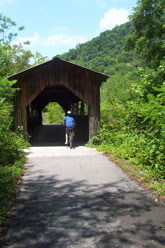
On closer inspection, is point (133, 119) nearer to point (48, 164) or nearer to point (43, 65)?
point (48, 164)

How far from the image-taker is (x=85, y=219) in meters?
4.24

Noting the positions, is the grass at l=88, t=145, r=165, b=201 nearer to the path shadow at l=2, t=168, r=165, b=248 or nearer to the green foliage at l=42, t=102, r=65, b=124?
the path shadow at l=2, t=168, r=165, b=248

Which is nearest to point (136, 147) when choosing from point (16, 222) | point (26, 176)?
point (26, 176)

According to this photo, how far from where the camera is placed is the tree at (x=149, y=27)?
65.6 ft

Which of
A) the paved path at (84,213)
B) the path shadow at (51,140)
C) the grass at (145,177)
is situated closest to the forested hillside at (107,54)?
the path shadow at (51,140)

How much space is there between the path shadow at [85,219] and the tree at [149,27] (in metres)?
16.1

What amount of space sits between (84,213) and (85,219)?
0.27 m

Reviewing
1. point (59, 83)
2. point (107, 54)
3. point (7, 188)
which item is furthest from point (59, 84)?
point (107, 54)

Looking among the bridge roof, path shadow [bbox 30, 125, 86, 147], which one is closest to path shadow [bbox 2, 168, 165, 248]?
the bridge roof

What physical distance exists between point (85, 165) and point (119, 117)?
4138mm

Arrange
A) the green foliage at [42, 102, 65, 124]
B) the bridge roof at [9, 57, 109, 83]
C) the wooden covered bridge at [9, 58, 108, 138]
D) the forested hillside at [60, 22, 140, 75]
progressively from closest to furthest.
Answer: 1. the bridge roof at [9, 57, 109, 83]
2. the wooden covered bridge at [9, 58, 108, 138]
3. the green foliage at [42, 102, 65, 124]
4. the forested hillside at [60, 22, 140, 75]

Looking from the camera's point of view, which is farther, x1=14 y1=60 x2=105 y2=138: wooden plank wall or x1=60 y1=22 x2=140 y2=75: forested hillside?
x1=60 y1=22 x2=140 y2=75: forested hillside

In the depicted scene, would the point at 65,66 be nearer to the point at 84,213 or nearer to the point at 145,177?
the point at 145,177

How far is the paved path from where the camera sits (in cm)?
357
